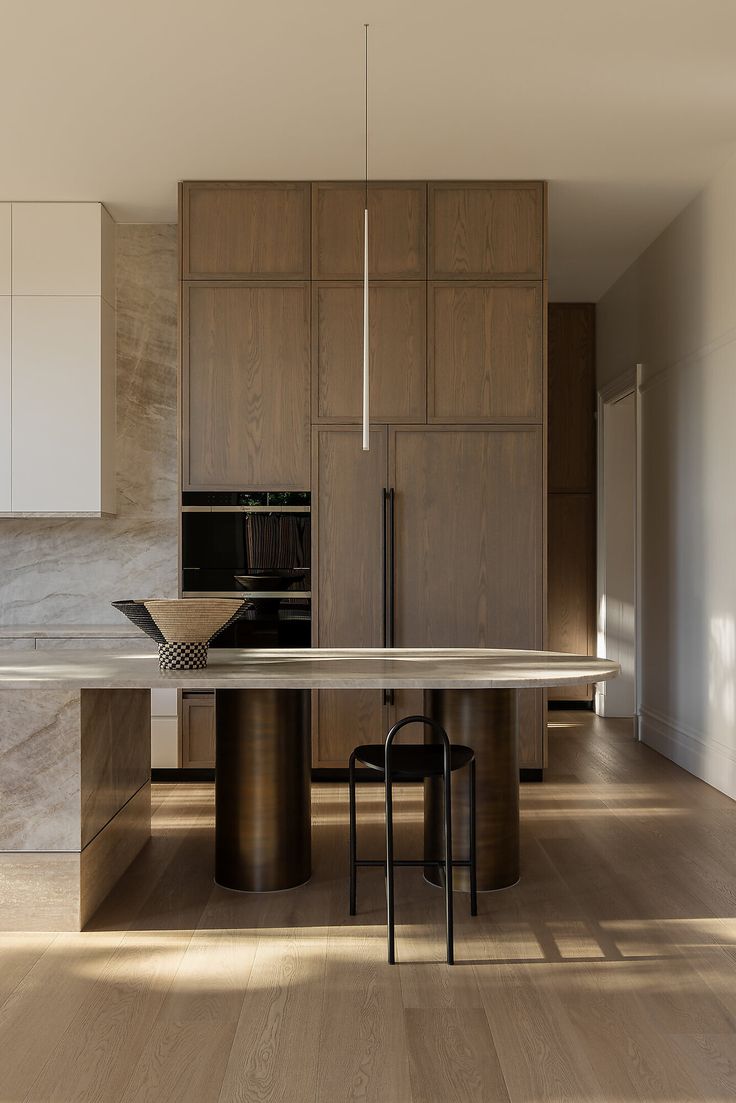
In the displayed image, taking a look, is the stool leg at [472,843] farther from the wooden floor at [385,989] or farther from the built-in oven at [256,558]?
the built-in oven at [256,558]

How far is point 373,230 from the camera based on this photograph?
4.77 m

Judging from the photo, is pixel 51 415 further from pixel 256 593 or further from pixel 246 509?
pixel 256 593

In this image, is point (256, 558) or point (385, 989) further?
point (256, 558)

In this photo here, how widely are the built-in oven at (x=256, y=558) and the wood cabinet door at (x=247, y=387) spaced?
0.44 feet

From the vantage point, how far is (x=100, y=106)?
3.97 metres

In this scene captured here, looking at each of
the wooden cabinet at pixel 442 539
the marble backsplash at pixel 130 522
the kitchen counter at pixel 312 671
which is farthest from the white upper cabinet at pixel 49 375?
the kitchen counter at pixel 312 671

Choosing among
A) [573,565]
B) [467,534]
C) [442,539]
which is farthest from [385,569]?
[573,565]

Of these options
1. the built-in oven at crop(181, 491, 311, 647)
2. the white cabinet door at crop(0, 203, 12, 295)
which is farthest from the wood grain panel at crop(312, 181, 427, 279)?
the white cabinet door at crop(0, 203, 12, 295)

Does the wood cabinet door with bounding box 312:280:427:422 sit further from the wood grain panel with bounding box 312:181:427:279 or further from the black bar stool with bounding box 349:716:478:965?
the black bar stool with bounding box 349:716:478:965

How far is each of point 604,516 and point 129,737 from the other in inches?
163

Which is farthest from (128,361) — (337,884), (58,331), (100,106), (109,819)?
(337,884)

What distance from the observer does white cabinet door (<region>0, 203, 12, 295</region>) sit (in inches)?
190

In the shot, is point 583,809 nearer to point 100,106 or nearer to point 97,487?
point 97,487

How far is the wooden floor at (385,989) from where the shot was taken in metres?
2.05
